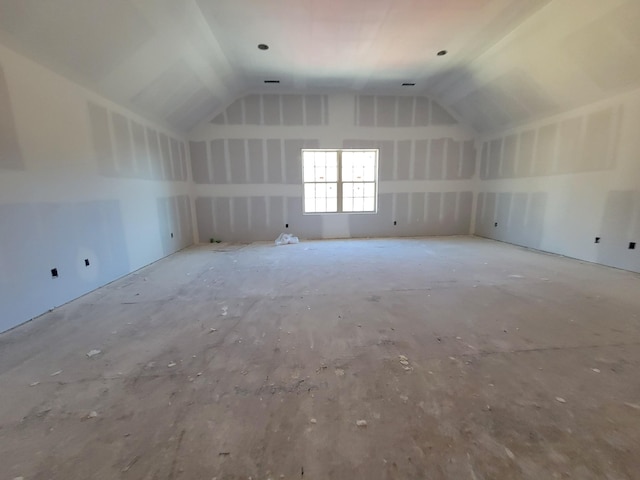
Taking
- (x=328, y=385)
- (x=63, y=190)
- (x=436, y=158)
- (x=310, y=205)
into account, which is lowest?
(x=328, y=385)

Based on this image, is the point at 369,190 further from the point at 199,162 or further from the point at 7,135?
the point at 7,135

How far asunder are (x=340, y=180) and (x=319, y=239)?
161 centimetres

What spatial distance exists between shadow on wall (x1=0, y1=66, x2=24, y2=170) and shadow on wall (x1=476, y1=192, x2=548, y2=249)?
776 cm

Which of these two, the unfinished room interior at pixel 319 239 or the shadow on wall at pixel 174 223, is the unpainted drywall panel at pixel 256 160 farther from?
the shadow on wall at pixel 174 223

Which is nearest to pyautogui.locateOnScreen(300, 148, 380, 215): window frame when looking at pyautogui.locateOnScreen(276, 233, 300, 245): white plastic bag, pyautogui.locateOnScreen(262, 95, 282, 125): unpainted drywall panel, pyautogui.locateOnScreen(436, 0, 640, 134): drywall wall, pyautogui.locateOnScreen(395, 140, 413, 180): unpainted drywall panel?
pyautogui.locateOnScreen(395, 140, 413, 180): unpainted drywall panel

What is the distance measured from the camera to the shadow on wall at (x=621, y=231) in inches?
161

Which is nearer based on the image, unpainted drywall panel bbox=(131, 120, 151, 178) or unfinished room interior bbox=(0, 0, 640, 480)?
unfinished room interior bbox=(0, 0, 640, 480)

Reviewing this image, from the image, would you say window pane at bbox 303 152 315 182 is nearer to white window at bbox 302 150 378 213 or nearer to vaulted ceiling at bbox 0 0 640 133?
white window at bbox 302 150 378 213

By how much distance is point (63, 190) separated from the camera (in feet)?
10.2

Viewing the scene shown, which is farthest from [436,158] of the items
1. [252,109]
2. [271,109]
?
[252,109]

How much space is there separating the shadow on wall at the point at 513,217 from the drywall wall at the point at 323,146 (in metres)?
0.46

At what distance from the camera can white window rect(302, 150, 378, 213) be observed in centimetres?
711

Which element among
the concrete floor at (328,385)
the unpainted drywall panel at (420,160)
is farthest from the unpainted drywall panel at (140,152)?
the unpainted drywall panel at (420,160)

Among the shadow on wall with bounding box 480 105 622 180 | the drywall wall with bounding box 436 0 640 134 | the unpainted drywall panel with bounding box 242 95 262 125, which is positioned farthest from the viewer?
the unpainted drywall panel with bounding box 242 95 262 125
